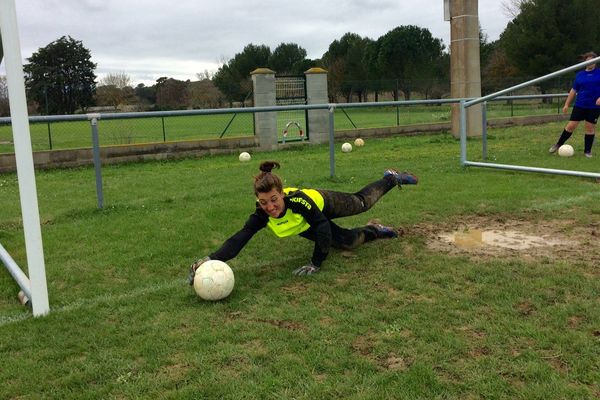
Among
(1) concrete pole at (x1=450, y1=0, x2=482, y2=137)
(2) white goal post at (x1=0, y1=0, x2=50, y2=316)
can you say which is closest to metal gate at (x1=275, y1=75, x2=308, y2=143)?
(1) concrete pole at (x1=450, y1=0, x2=482, y2=137)

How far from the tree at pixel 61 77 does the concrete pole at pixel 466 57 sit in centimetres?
1905

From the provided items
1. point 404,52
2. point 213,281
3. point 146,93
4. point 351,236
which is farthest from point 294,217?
point 404,52

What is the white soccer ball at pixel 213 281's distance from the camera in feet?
13.7

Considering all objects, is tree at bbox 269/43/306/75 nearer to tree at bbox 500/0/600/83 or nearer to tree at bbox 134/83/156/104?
tree at bbox 134/83/156/104

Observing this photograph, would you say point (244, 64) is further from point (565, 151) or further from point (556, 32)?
point (565, 151)

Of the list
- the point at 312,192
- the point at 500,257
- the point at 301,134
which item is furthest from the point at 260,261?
the point at 301,134

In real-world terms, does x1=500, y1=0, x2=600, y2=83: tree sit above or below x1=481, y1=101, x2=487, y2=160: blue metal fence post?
above

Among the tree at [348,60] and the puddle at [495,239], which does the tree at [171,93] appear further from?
the puddle at [495,239]

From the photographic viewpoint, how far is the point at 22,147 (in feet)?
12.5

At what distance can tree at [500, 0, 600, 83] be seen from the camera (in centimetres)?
4175

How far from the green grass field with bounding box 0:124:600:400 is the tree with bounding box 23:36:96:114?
2402 cm

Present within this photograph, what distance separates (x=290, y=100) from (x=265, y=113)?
7.38 feet

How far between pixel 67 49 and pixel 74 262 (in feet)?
140

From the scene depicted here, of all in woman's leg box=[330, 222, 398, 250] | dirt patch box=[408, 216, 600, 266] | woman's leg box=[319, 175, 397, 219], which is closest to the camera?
dirt patch box=[408, 216, 600, 266]
